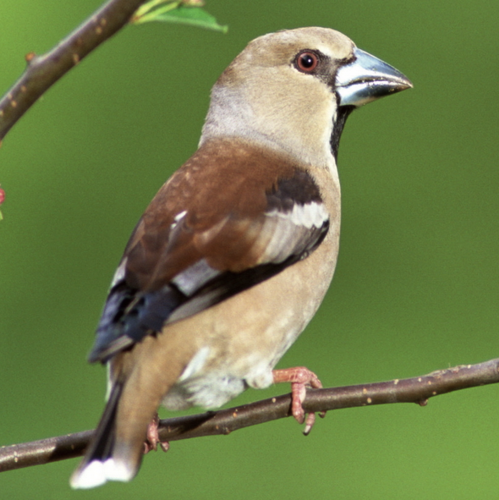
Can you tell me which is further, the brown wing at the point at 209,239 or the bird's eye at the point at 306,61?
the bird's eye at the point at 306,61

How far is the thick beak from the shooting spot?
3.59m

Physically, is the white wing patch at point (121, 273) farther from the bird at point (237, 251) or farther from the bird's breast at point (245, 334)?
the bird's breast at point (245, 334)

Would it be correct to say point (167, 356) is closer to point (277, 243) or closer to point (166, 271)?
point (166, 271)

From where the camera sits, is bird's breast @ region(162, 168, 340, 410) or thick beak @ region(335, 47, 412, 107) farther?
thick beak @ region(335, 47, 412, 107)

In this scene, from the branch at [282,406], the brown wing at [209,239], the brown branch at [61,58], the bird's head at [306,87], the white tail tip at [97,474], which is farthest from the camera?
the bird's head at [306,87]

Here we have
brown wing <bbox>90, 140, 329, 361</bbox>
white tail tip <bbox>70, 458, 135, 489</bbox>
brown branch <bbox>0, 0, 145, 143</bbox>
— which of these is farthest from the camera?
brown wing <bbox>90, 140, 329, 361</bbox>

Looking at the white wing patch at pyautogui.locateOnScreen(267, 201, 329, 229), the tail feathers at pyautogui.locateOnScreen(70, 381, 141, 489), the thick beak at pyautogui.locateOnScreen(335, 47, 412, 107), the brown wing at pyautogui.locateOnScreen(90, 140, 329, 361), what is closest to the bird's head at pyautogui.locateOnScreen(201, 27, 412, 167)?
the thick beak at pyautogui.locateOnScreen(335, 47, 412, 107)

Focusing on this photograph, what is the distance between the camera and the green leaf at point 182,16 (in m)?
1.79

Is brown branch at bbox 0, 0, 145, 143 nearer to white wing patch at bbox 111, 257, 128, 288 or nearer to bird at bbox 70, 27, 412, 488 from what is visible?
bird at bbox 70, 27, 412, 488

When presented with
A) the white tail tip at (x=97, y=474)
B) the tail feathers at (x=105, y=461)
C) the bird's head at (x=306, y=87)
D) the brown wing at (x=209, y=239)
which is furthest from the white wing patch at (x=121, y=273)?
the bird's head at (x=306, y=87)

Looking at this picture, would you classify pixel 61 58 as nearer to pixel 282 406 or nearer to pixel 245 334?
pixel 245 334

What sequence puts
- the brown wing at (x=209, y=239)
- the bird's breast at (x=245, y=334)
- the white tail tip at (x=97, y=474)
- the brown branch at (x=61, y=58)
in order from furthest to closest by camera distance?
1. the bird's breast at (x=245, y=334)
2. the brown wing at (x=209, y=239)
3. the white tail tip at (x=97, y=474)
4. the brown branch at (x=61, y=58)

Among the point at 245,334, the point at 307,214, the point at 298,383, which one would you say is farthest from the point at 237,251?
the point at 298,383

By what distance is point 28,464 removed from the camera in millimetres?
2793
